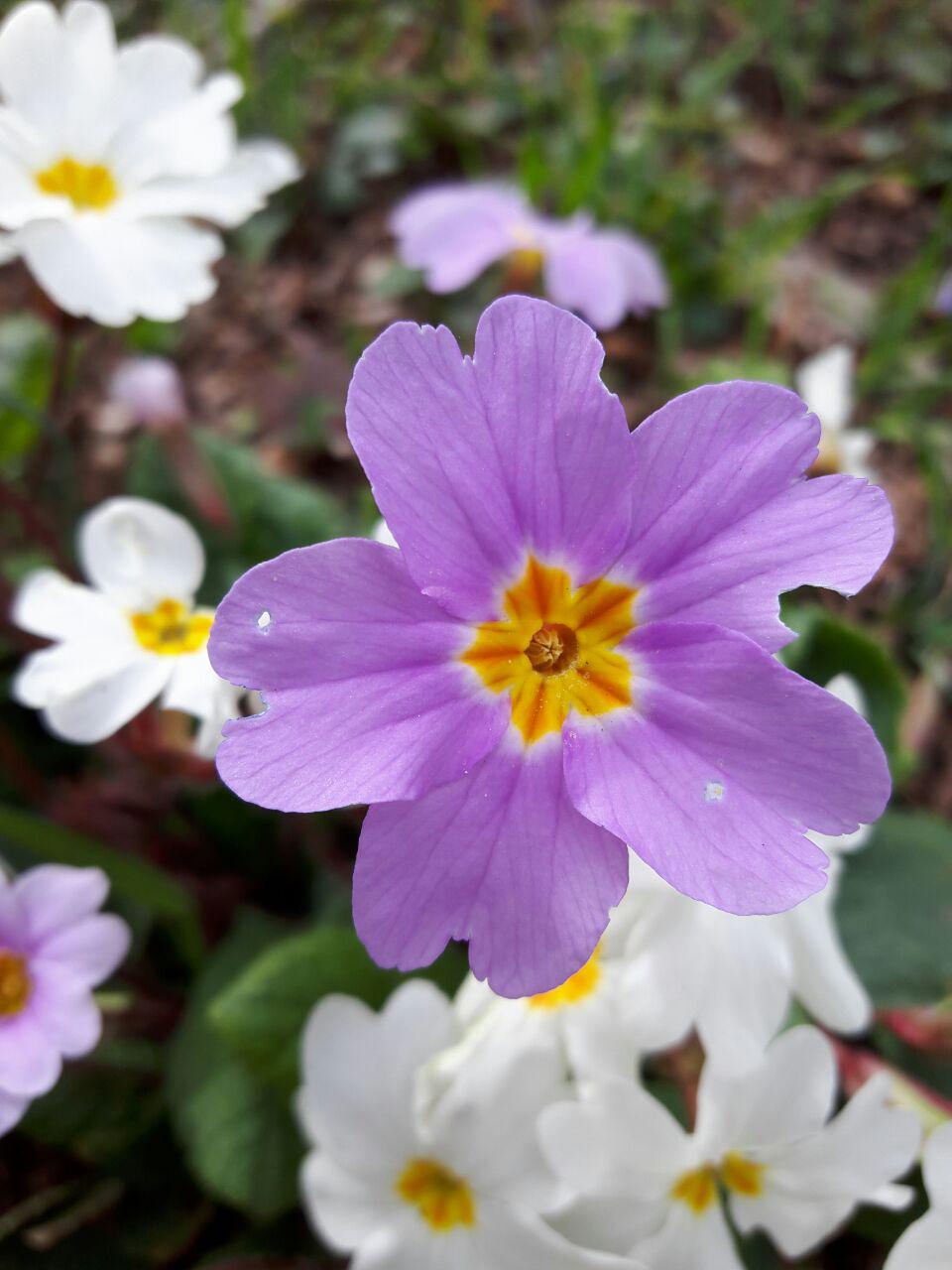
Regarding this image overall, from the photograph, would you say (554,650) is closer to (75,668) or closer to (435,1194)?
(75,668)

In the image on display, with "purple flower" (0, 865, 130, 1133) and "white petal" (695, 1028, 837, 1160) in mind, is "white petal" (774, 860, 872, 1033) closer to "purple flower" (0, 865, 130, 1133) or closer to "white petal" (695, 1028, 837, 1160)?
"white petal" (695, 1028, 837, 1160)

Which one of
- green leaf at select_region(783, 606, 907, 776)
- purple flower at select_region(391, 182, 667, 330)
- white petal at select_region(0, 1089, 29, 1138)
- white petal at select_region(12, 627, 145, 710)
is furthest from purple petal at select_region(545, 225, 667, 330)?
white petal at select_region(0, 1089, 29, 1138)

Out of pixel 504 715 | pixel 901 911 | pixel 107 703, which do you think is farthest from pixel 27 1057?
pixel 901 911

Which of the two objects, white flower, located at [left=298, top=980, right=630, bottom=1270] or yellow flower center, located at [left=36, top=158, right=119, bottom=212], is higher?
yellow flower center, located at [left=36, top=158, right=119, bottom=212]

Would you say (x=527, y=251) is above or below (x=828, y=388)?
above

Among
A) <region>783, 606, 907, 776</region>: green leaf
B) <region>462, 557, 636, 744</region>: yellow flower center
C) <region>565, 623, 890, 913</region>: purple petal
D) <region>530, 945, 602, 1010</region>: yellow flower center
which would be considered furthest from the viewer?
<region>783, 606, 907, 776</region>: green leaf

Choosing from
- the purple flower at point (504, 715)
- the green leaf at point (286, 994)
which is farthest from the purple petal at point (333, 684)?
the green leaf at point (286, 994)
